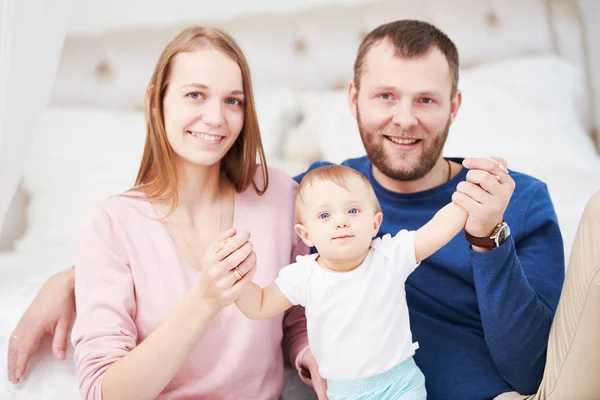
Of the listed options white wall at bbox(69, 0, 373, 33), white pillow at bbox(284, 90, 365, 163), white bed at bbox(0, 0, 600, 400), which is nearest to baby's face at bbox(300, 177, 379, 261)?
white bed at bbox(0, 0, 600, 400)

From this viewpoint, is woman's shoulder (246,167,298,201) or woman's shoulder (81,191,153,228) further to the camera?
woman's shoulder (246,167,298,201)

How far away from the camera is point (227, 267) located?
110 centimetres

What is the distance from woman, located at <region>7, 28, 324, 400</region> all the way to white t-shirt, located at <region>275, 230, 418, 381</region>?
0.51ft

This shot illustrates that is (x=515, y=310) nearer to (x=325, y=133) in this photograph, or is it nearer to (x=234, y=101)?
(x=234, y=101)

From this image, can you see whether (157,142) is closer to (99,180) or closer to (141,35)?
(99,180)

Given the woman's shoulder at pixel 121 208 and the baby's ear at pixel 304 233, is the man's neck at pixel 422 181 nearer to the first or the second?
the baby's ear at pixel 304 233

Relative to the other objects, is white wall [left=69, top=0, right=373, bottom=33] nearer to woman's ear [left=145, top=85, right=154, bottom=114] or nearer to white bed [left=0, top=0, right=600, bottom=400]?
white bed [left=0, top=0, right=600, bottom=400]

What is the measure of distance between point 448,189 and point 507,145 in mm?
726

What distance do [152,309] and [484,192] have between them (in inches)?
28.0

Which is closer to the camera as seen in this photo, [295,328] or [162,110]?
[162,110]

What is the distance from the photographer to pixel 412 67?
4.78 ft

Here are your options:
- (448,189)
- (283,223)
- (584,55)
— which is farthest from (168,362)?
(584,55)

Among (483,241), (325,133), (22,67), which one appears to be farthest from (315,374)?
(325,133)

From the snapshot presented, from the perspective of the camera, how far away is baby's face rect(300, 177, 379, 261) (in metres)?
1.12
